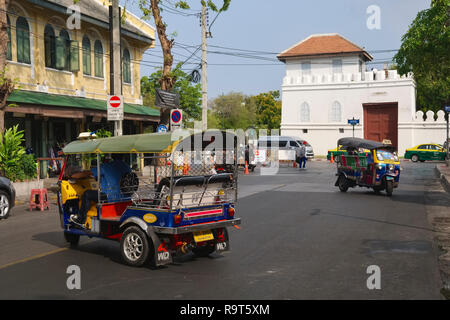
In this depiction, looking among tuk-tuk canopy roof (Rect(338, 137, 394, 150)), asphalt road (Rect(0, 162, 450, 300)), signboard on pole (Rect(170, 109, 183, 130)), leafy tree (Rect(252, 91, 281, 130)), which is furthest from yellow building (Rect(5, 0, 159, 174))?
leafy tree (Rect(252, 91, 281, 130))

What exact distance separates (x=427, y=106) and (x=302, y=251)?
57.3 metres

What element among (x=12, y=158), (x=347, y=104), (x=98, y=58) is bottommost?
(x=12, y=158)

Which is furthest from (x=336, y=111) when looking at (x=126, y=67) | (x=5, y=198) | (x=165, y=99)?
(x=5, y=198)

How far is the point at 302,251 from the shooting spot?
367 inches

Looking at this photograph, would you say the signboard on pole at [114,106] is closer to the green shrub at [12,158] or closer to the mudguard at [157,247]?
the green shrub at [12,158]

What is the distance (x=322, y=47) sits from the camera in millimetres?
58562

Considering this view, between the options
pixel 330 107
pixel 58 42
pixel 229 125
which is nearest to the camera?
pixel 58 42

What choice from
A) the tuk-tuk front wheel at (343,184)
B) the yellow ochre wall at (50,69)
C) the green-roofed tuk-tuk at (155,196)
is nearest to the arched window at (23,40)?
the yellow ochre wall at (50,69)

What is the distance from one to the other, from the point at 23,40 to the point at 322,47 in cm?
4243

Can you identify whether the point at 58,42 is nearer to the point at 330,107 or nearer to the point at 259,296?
the point at 259,296

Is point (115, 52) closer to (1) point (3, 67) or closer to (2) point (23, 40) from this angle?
(1) point (3, 67)

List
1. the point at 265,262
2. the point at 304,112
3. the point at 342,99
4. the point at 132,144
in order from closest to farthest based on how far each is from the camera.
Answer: the point at 132,144, the point at 265,262, the point at 342,99, the point at 304,112
